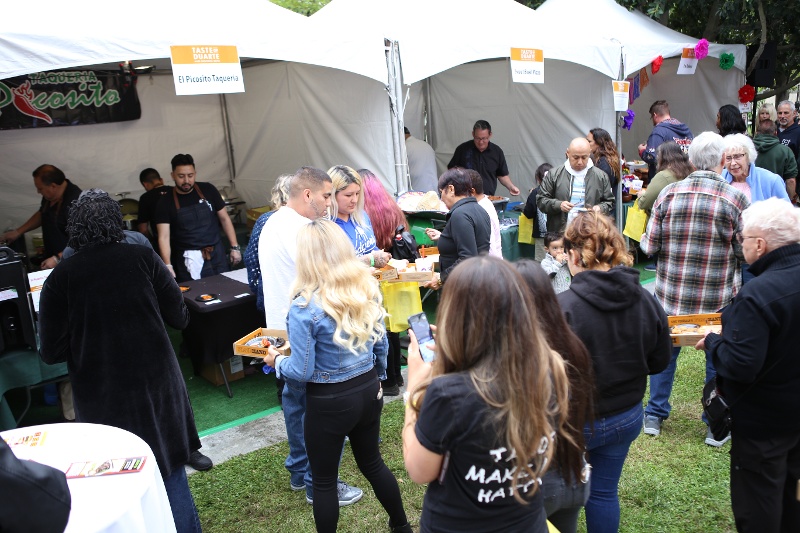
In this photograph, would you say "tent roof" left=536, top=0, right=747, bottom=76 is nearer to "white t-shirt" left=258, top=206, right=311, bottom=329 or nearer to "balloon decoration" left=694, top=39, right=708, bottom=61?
"balloon decoration" left=694, top=39, right=708, bottom=61

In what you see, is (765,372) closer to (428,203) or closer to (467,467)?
(467,467)

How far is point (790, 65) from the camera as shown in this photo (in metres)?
10.2

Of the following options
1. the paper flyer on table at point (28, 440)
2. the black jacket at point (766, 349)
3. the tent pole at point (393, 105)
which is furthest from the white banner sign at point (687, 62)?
the paper flyer on table at point (28, 440)

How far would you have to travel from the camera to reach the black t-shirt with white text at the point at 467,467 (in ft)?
4.84

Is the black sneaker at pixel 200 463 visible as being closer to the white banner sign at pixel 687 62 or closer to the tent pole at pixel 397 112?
the tent pole at pixel 397 112

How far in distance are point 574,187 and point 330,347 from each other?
145 inches

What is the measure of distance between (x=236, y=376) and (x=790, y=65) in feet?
33.0

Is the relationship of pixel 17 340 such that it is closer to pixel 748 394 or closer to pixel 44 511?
pixel 44 511

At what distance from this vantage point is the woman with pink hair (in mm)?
4465

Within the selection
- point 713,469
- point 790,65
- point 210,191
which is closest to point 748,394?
point 713,469

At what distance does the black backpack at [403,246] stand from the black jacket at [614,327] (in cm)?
241

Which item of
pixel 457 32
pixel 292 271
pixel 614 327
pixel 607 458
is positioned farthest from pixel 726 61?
pixel 607 458

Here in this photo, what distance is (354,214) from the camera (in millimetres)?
4066

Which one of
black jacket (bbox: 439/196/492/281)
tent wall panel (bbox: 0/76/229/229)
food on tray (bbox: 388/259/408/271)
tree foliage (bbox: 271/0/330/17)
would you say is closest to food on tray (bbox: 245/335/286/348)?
black jacket (bbox: 439/196/492/281)
